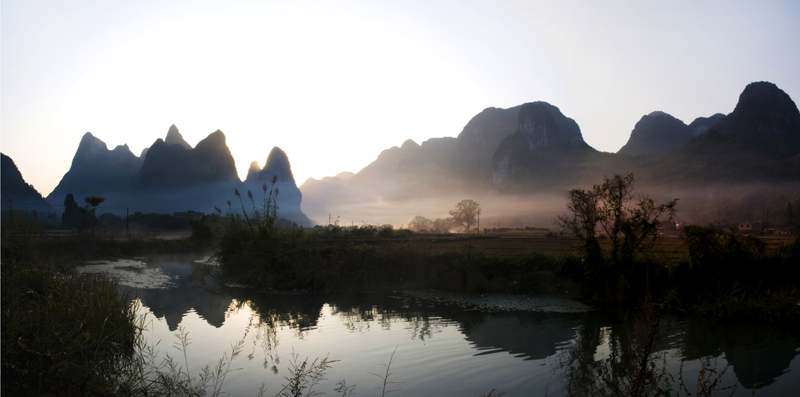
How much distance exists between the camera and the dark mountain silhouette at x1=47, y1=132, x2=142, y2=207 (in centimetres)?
11512

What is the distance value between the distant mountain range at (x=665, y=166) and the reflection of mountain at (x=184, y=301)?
63325 millimetres

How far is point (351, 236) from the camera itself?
3394 centimetres

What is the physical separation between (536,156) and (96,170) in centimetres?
12778

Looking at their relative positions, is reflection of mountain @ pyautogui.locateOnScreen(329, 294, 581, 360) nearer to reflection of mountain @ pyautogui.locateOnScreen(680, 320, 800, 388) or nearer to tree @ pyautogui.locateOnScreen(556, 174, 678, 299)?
reflection of mountain @ pyautogui.locateOnScreen(680, 320, 800, 388)

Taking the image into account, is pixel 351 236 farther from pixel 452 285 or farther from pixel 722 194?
pixel 722 194

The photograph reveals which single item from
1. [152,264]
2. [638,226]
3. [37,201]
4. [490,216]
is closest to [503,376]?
[638,226]

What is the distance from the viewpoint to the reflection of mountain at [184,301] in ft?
42.0

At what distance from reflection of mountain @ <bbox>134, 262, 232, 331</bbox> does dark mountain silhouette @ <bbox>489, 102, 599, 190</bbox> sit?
125 m

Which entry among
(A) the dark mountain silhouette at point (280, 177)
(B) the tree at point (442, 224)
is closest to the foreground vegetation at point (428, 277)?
(B) the tree at point (442, 224)

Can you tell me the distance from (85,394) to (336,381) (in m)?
3.41

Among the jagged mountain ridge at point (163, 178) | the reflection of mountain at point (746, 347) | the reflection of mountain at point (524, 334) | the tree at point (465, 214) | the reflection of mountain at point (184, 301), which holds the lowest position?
the reflection of mountain at point (746, 347)

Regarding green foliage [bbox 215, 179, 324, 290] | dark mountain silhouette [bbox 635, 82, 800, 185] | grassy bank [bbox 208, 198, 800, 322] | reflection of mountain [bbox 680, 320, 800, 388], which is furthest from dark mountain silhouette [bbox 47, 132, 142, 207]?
reflection of mountain [bbox 680, 320, 800, 388]

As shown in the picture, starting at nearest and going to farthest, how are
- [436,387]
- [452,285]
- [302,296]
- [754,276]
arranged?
1. [436,387]
2. [754,276]
3. [302,296]
4. [452,285]

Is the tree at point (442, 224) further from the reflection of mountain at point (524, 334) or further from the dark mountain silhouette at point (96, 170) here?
the dark mountain silhouette at point (96, 170)
